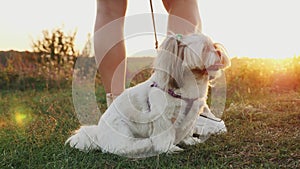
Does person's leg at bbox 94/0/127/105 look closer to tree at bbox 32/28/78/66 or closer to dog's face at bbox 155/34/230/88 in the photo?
dog's face at bbox 155/34/230/88

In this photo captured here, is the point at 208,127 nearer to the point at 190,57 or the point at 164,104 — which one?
the point at 164,104

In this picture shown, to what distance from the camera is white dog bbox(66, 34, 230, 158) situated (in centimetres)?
248

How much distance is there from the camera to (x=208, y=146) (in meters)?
2.78

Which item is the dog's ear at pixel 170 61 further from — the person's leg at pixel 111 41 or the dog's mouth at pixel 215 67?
the person's leg at pixel 111 41

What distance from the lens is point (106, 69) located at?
11.1ft

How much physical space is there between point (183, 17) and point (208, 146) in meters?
1.04

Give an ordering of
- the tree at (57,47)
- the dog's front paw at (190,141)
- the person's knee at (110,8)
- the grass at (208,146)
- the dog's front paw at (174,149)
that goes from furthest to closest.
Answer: the tree at (57,47)
the person's knee at (110,8)
the dog's front paw at (190,141)
the dog's front paw at (174,149)
the grass at (208,146)

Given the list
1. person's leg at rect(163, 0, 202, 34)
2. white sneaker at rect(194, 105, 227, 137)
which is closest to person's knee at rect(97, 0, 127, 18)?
person's leg at rect(163, 0, 202, 34)

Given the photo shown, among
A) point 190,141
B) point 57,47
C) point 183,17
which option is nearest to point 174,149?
point 190,141

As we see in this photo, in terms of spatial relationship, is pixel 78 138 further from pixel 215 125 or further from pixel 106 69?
pixel 215 125

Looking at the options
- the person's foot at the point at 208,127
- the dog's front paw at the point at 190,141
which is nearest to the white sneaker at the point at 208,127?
the person's foot at the point at 208,127

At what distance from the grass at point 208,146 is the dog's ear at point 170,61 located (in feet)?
1.60

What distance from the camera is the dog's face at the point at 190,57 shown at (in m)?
2.45

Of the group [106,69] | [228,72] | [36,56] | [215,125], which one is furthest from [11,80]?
[215,125]
